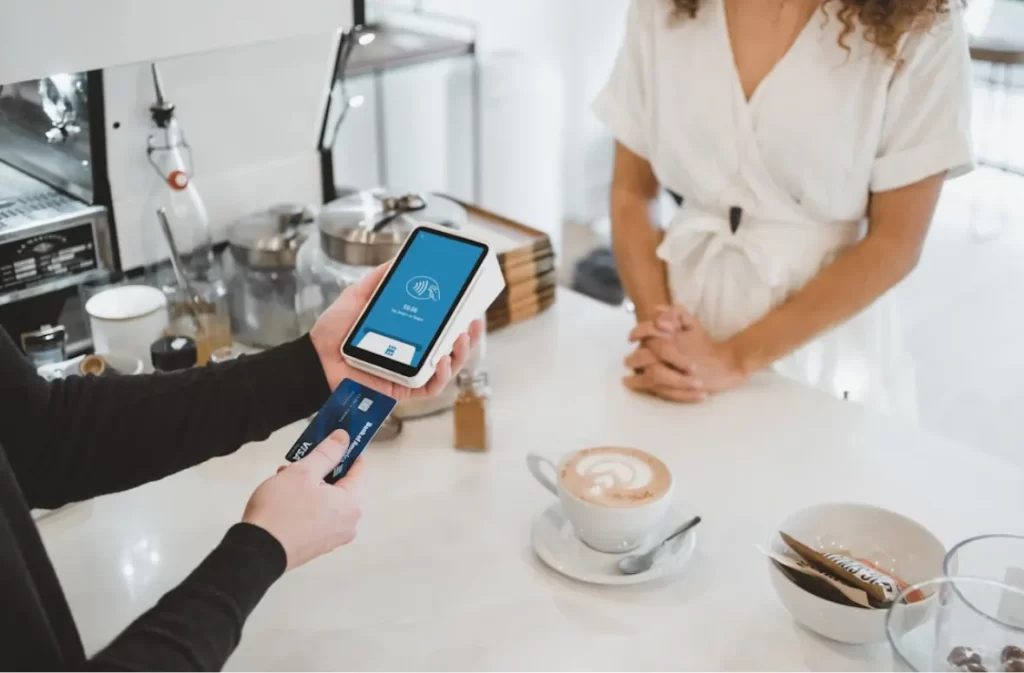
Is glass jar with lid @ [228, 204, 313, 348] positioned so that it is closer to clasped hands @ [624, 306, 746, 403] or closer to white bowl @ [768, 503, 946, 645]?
clasped hands @ [624, 306, 746, 403]

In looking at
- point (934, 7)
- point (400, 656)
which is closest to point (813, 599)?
point (400, 656)

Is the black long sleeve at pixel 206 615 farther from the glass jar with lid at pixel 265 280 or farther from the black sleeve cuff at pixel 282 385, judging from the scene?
the glass jar with lid at pixel 265 280

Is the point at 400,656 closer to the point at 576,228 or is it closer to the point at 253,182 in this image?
the point at 253,182

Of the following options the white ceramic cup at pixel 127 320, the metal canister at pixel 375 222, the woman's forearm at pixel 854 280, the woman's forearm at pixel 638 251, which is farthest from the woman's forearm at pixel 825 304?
the white ceramic cup at pixel 127 320

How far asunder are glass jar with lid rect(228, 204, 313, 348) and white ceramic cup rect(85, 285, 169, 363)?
0.41 ft

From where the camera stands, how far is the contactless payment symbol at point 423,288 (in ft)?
3.23

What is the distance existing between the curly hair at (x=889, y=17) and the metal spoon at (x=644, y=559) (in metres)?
0.64

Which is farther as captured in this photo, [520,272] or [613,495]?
[520,272]

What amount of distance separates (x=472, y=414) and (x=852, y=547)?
0.44 metres

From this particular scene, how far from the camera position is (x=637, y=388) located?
4.40ft

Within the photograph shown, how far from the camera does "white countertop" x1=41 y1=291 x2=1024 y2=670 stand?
3.02ft

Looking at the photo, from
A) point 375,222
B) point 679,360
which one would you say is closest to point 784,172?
point 679,360

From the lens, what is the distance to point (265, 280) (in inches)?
57.1

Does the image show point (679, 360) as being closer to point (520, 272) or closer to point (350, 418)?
point (520, 272)
